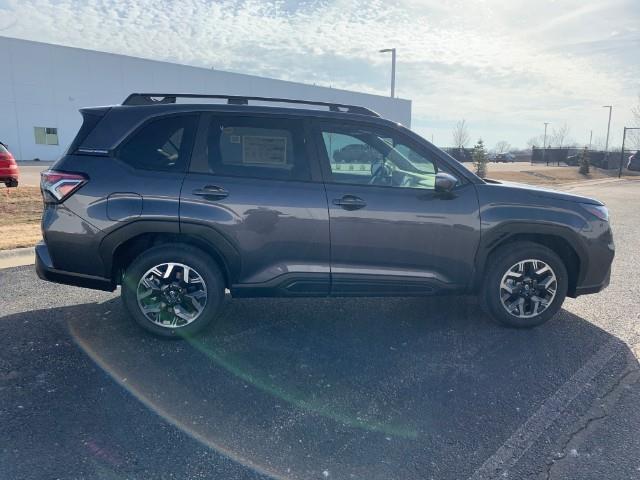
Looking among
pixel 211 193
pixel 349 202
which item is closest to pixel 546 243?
pixel 349 202

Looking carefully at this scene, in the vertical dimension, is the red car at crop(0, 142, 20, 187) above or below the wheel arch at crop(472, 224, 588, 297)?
above

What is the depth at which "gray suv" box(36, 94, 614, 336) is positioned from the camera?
375cm

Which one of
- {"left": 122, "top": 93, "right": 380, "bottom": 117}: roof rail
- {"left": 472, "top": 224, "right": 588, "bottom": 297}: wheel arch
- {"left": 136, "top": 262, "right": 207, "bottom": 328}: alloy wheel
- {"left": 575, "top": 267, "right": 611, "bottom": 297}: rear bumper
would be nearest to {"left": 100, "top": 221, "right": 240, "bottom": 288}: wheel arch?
{"left": 136, "top": 262, "right": 207, "bottom": 328}: alloy wheel

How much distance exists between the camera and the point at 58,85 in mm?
33875

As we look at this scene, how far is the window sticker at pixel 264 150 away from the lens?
389cm

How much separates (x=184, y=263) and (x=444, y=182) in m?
2.23

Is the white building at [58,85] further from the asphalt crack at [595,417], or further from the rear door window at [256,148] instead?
the asphalt crack at [595,417]

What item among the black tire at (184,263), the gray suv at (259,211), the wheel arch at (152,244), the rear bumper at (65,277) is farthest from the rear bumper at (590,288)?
the rear bumper at (65,277)

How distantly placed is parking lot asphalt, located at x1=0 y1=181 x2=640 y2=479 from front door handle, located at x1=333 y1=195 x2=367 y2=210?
1.14 meters

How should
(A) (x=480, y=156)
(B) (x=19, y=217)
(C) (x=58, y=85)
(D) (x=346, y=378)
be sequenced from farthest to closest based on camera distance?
(C) (x=58, y=85) → (A) (x=480, y=156) → (B) (x=19, y=217) → (D) (x=346, y=378)

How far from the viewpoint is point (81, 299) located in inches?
193

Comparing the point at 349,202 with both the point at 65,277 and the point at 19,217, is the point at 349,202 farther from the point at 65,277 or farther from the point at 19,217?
the point at 19,217

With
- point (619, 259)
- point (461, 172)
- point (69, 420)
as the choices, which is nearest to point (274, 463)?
point (69, 420)

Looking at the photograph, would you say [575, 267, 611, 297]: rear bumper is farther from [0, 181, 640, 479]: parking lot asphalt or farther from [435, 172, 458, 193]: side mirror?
[435, 172, 458, 193]: side mirror
